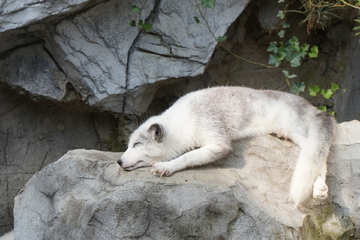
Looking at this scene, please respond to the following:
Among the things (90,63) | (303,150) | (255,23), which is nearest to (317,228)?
(303,150)

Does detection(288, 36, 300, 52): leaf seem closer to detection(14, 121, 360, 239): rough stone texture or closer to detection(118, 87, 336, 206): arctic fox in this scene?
detection(118, 87, 336, 206): arctic fox

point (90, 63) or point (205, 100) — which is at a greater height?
point (90, 63)

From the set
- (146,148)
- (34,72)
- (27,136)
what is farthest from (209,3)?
(27,136)

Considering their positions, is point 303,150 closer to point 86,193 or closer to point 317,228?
point 317,228

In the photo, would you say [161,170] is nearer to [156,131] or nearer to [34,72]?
[156,131]

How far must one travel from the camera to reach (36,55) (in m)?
4.14

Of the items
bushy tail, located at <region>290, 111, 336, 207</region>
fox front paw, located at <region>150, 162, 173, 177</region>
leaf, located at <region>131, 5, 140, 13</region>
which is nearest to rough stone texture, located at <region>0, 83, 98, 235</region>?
leaf, located at <region>131, 5, 140, 13</region>

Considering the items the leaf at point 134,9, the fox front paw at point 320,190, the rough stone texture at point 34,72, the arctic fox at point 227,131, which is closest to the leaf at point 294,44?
the arctic fox at point 227,131

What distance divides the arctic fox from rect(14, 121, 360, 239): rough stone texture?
12cm

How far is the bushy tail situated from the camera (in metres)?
2.78

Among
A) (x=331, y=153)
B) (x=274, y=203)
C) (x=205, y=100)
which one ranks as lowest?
(x=274, y=203)

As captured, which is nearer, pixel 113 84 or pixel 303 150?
pixel 303 150

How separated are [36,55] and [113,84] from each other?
989mm

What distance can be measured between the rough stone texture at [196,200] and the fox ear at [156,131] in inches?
12.9
